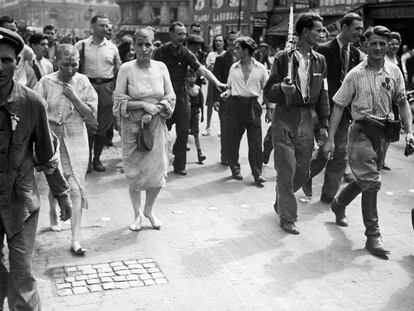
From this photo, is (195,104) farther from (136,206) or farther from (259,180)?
(136,206)

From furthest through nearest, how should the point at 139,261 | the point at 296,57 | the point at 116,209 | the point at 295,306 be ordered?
the point at 116,209 < the point at 296,57 < the point at 139,261 < the point at 295,306

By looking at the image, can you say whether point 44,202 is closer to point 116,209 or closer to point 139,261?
point 116,209

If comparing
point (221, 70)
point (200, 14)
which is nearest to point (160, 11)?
point (200, 14)

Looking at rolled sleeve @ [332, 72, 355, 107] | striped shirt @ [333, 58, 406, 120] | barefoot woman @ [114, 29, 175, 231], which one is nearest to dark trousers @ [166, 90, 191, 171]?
barefoot woman @ [114, 29, 175, 231]

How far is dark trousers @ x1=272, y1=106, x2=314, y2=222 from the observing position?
5828 millimetres

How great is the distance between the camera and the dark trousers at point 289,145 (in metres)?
5.83

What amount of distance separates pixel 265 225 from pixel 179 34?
317 centimetres

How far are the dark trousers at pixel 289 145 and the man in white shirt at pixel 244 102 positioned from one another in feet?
6.26

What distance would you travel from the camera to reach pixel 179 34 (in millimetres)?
7914

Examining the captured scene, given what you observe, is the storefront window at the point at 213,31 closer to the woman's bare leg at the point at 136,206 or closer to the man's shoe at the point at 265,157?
the man's shoe at the point at 265,157

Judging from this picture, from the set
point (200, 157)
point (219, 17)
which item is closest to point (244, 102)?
point (200, 157)

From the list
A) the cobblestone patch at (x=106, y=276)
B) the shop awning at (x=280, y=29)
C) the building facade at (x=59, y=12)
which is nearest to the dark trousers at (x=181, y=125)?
the cobblestone patch at (x=106, y=276)

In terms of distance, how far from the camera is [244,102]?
7969mm

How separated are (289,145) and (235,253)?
1.31 m
